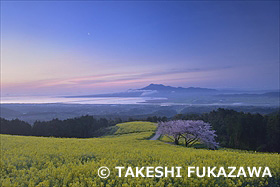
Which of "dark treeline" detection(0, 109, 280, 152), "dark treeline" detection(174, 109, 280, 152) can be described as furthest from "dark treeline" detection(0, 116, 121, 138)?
"dark treeline" detection(174, 109, 280, 152)

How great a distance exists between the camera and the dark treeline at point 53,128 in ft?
153

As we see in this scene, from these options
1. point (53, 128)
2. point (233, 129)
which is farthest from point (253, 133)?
point (53, 128)

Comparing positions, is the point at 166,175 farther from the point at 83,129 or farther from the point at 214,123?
the point at 83,129

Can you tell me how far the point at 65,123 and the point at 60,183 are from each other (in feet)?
171

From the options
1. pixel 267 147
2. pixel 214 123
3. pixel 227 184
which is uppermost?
pixel 227 184

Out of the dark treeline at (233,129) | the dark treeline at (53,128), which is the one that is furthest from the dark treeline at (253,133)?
the dark treeline at (53,128)

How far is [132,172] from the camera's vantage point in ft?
19.9

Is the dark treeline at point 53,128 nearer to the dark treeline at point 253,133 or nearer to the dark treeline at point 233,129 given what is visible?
the dark treeline at point 233,129

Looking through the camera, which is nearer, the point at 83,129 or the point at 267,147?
the point at 267,147

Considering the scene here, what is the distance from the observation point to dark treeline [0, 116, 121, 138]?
46.7 metres

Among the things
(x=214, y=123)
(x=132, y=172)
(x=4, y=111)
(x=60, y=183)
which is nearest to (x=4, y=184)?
(x=60, y=183)

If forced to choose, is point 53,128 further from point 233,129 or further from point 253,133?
point 253,133

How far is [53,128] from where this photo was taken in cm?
5034

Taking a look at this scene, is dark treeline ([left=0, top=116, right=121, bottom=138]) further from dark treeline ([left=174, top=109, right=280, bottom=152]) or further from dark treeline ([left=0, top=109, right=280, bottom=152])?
dark treeline ([left=174, top=109, right=280, bottom=152])
